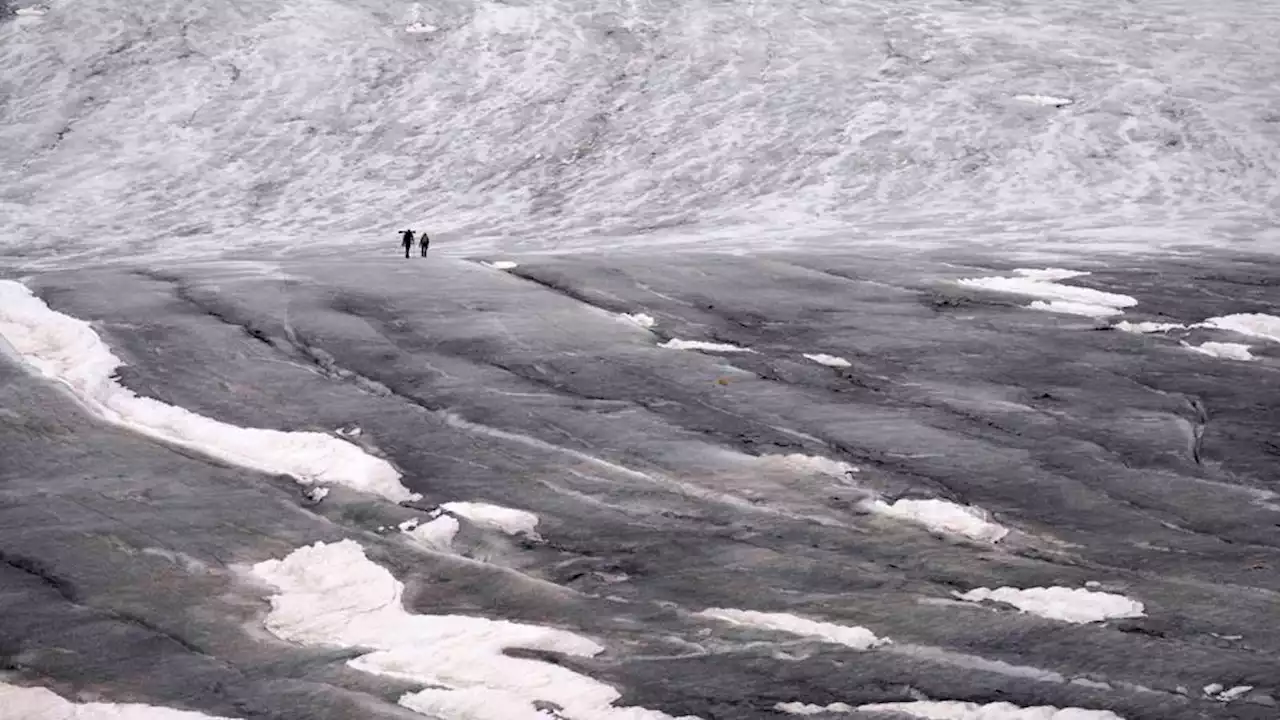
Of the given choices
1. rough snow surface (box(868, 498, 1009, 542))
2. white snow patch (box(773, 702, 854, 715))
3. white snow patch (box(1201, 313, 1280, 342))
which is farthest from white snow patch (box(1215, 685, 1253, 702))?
white snow patch (box(1201, 313, 1280, 342))

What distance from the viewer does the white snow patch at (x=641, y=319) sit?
1367 cm

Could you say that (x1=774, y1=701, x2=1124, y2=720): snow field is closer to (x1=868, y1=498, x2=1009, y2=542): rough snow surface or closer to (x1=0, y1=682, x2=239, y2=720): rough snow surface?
(x1=868, y1=498, x2=1009, y2=542): rough snow surface

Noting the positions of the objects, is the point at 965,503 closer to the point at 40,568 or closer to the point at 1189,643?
the point at 1189,643

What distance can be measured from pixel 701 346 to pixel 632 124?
15.5 metres

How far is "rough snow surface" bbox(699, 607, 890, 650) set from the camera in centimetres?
742

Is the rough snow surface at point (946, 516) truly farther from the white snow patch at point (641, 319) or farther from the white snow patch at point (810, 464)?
the white snow patch at point (641, 319)

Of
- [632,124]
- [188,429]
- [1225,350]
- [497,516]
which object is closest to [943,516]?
[497,516]

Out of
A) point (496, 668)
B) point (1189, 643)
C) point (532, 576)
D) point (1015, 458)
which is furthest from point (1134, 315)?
point (496, 668)

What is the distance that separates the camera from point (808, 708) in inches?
267

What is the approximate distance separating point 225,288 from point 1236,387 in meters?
10.1

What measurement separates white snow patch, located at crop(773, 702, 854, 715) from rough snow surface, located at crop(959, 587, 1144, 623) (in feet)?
4.72

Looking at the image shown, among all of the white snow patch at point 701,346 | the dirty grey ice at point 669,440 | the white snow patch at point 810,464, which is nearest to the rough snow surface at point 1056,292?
A: the dirty grey ice at point 669,440

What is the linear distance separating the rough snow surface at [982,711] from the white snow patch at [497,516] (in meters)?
2.88

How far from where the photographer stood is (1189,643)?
729cm
